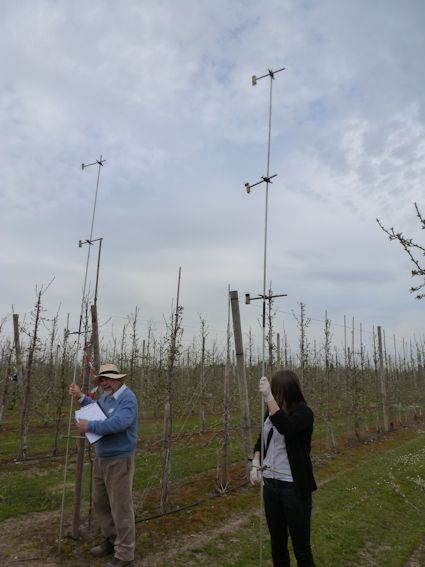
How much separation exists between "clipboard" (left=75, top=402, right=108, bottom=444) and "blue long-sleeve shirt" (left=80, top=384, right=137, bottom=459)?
0.22 ft

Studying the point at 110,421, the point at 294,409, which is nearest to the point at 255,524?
the point at 110,421

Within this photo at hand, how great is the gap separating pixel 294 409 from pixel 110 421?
74.7 inches

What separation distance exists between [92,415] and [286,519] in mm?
2116

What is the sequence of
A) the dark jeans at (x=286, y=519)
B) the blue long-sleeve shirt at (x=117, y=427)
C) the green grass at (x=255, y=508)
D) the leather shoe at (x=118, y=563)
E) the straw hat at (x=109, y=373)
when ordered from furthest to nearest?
the green grass at (x=255, y=508), the straw hat at (x=109, y=373), the leather shoe at (x=118, y=563), the blue long-sleeve shirt at (x=117, y=427), the dark jeans at (x=286, y=519)

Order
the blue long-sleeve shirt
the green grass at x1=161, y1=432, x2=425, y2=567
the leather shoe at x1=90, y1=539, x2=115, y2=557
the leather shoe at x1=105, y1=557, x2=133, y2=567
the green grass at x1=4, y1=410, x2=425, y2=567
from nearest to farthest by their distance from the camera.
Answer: the blue long-sleeve shirt
the leather shoe at x1=105, y1=557, x2=133, y2=567
the leather shoe at x1=90, y1=539, x2=115, y2=557
the green grass at x1=161, y1=432, x2=425, y2=567
the green grass at x1=4, y1=410, x2=425, y2=567

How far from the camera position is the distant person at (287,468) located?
10.1 feet

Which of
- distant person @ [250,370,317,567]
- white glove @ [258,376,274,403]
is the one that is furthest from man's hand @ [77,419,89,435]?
white glove @ [258,376,274,403]

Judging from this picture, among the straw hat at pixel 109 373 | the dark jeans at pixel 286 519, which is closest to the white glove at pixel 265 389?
the dark jeans at pixel 286 519

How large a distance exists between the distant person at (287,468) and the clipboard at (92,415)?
167cm

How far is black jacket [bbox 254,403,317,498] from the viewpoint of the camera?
10.1ft

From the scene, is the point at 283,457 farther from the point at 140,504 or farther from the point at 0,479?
the point at 0,479

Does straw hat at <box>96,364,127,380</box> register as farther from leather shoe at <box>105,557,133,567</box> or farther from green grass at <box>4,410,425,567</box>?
green grass at <box>4,410,425,567</box>

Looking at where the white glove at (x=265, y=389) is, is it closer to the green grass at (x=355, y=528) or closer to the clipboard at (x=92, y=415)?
the green grass at (x=355, y=528)

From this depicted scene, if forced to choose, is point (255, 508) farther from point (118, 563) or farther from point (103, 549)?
point (118, 563)
